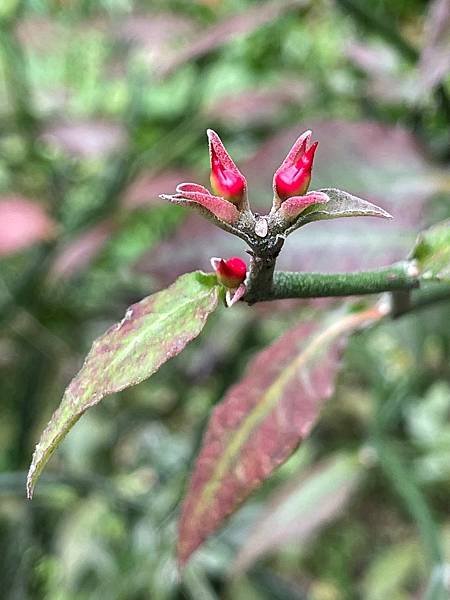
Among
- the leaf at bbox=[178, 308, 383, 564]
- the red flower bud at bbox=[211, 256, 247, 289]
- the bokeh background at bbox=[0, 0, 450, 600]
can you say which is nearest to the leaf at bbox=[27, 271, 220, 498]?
the red flower bud at bbox=[211, 256, 247, 289]

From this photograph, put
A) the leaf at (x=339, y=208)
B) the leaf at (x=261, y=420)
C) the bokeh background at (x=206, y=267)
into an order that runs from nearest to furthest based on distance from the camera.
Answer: the leaf at (x=339, y=208) < the leaf at (x=261, y=420) < the bokeh background at (x=206, y=267)

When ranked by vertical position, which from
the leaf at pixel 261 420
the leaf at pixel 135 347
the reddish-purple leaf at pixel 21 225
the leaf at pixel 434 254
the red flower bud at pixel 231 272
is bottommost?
the reddish-purple leaf at pixel 21 225

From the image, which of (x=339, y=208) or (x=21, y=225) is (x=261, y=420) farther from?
(x=21, y=225)

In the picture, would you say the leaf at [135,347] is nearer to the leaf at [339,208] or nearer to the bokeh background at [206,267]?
the leaf at [339,208]

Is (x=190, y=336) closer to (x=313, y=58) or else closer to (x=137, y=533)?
(x=137, y=533)

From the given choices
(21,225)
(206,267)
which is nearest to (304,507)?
(206,267)

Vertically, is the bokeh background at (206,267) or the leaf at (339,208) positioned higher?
the leaf at (339,208)

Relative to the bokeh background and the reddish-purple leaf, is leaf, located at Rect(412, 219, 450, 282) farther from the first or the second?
the reddish-purple leaf

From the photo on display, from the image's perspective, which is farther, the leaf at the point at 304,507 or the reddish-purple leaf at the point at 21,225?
the reddish-purple leaf at the point at 21,225

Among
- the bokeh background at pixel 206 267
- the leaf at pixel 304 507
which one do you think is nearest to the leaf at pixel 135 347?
the bokeh background at pixel 206 267
